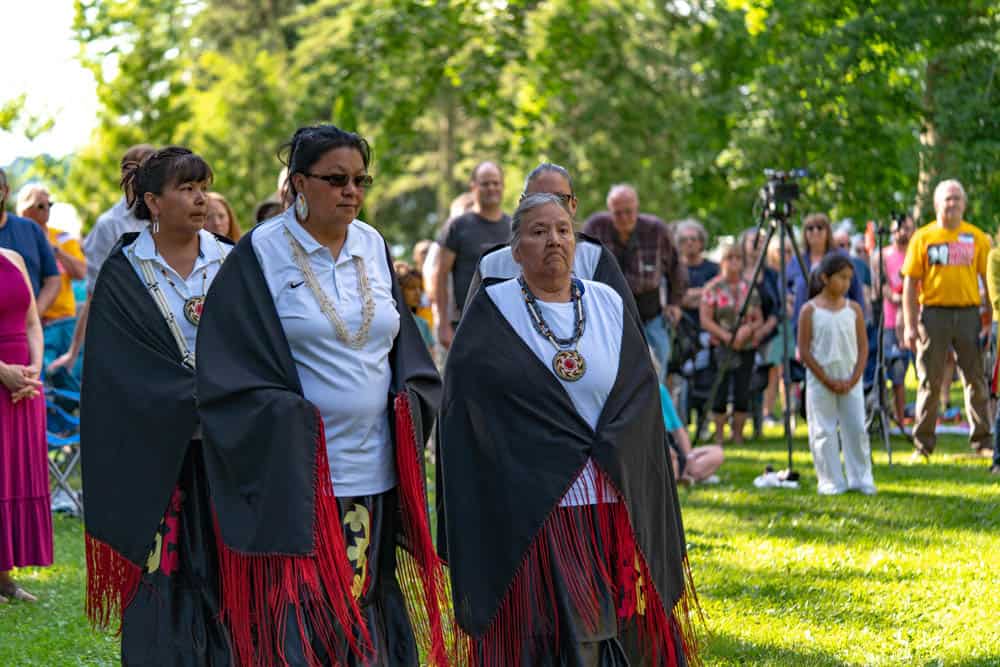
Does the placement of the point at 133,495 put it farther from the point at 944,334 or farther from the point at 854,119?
the point at 854,119

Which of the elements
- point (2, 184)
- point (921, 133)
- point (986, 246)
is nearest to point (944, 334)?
point (986, 246)

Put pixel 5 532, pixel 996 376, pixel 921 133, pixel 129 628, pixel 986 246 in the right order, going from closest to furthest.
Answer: pixel 129 628 → pixel 5 532 → pixel 996 376 → pixel 986 246 → pixel 921 133

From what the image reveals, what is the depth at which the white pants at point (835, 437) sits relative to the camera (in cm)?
1086

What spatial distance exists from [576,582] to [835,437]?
623 cm

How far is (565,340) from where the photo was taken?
5.15 meters

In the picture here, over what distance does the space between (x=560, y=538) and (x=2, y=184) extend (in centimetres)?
403

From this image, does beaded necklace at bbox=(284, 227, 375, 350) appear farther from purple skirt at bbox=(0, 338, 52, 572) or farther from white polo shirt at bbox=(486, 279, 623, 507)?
purple skirt at bbox=(0, 338, 52, 572)

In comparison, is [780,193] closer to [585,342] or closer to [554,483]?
[585,342]

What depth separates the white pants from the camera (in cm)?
1086

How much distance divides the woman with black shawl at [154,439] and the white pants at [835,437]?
6120 mm

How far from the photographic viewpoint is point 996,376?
12148mm

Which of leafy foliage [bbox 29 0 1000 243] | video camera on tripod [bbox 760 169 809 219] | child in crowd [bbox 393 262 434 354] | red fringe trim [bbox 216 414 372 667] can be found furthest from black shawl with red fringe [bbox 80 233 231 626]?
leafy foliage [bbox 29 0 1000 243]

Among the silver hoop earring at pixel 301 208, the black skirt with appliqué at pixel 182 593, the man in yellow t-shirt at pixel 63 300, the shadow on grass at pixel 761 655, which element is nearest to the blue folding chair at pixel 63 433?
the man in yellow t-shirt at pixel 63 300

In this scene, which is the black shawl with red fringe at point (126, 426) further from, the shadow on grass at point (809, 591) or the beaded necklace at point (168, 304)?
the shadow on grass at point (809, 591)
